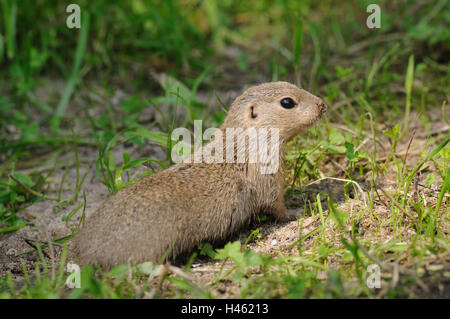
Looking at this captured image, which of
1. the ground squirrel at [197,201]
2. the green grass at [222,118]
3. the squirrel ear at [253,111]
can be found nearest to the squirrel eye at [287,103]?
the ground squirrel at [197,201]

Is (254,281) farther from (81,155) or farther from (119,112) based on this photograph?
(119,112)

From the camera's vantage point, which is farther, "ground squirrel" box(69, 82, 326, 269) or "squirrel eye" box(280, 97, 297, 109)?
"squirrel eye" box(280, 97, 297, 109)

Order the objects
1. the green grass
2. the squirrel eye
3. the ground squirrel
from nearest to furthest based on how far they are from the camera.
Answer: the green grass < the ground squirrel < the squirrel eye

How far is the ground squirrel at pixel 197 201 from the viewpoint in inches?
118

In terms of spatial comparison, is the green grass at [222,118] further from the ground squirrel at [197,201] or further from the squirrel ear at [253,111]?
the squirrel ear at [253,111]

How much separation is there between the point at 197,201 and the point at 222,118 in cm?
149

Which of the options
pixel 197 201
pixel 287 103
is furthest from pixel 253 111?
pixel 197 201

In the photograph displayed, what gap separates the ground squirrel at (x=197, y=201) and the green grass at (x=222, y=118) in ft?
0.49

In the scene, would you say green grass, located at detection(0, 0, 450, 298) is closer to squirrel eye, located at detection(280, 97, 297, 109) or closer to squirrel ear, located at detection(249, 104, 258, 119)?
squirrel eye, located at detection(280, 97, 297, 109)

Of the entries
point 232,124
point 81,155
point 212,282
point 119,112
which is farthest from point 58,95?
point 212,282

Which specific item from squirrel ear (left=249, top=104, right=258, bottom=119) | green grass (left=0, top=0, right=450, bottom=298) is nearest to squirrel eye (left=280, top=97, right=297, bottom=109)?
squirrel ear (left=249, top=104, right=258, bottom=119)

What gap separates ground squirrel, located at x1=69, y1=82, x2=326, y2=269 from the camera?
9.85 feet

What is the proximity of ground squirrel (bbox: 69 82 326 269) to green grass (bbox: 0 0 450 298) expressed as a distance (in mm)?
149

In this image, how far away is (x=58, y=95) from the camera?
5941mm
